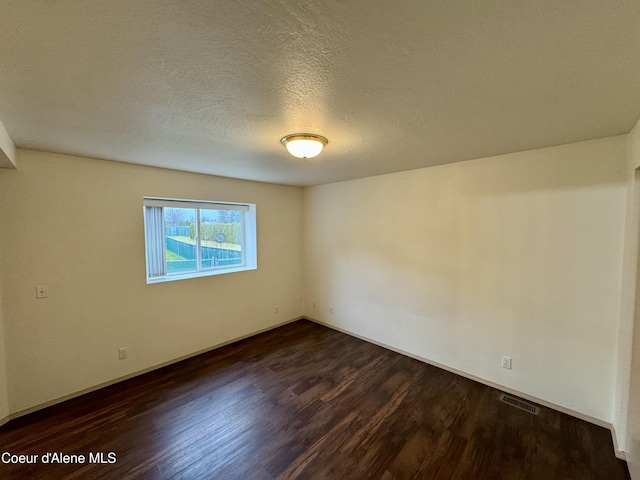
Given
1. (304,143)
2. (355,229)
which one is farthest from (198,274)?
(304,143)

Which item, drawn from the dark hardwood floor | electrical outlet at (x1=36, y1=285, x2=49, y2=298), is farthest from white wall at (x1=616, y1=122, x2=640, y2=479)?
electrical outlet at (x1=36, y1=285, x2=49, y2=298)

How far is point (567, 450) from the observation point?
1.87m

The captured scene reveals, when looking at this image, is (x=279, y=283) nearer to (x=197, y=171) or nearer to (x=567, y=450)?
(x=197, y=171)

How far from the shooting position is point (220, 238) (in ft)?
12.3

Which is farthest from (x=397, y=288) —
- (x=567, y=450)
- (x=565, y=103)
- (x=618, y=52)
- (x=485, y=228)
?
(x=618, y=52)

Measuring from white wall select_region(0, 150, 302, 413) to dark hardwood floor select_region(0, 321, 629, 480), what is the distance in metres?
0.31

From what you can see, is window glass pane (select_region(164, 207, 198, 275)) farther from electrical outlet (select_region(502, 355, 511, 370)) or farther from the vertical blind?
electrical outlet (select_region(502, 355, 511, 370))

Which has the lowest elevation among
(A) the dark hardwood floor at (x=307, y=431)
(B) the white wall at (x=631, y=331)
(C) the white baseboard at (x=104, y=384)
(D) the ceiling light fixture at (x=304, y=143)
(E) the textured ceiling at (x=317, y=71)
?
(A) the dark hardwood floor at (x=307, y=431)

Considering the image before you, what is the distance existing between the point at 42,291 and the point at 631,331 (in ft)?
15.5

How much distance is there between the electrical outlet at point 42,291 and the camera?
2289 mm

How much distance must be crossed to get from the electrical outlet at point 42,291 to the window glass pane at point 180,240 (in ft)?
3.51

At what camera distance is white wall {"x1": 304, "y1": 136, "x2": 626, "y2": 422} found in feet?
6.77

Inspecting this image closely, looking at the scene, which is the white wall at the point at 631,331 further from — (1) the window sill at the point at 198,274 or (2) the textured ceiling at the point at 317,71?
(1) the window sill at the point at 198,274

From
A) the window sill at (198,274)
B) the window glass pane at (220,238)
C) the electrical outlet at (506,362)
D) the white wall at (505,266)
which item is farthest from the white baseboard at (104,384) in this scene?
the electrical outlet at (506,362)
